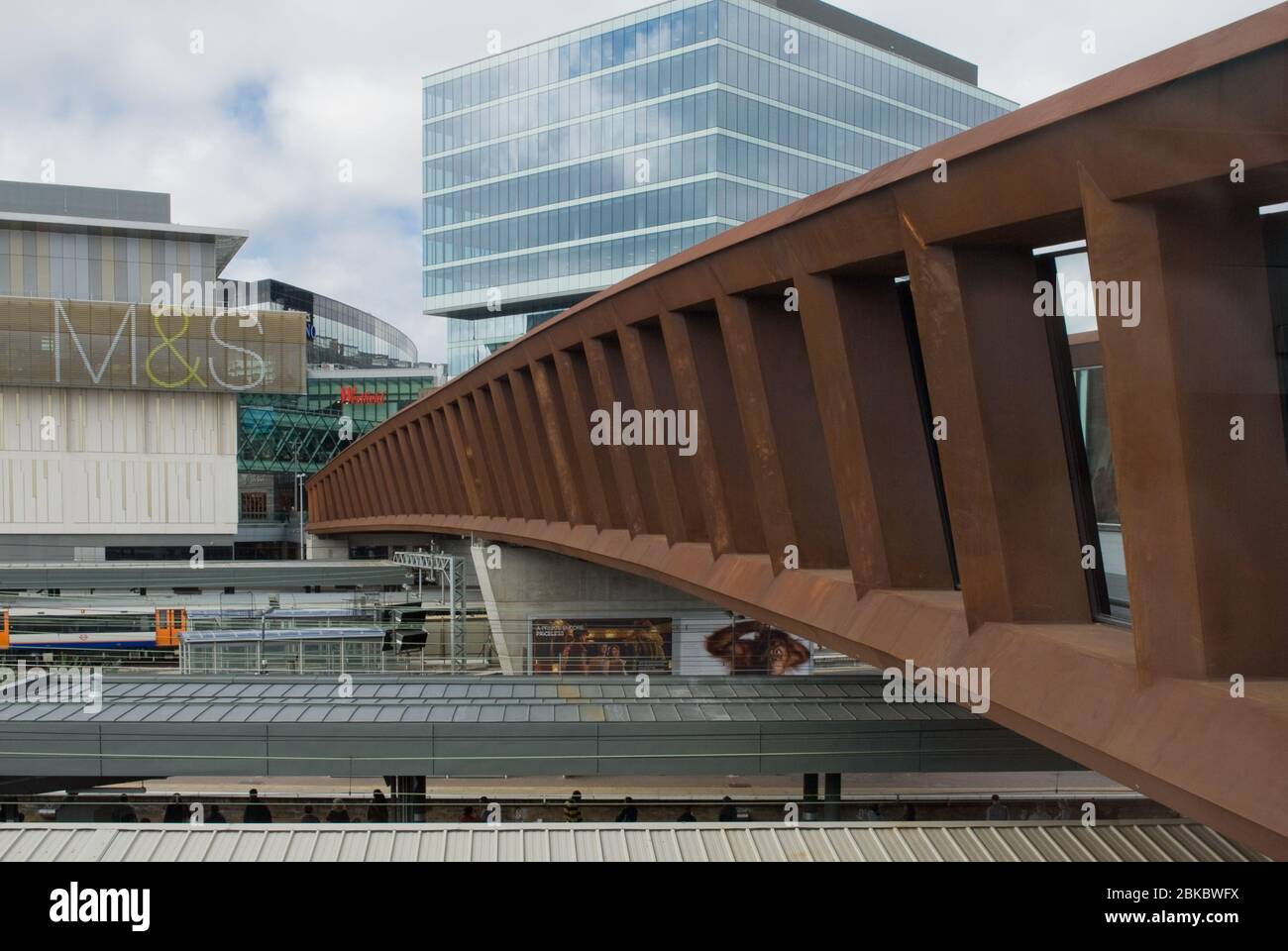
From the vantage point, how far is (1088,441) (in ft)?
24.3

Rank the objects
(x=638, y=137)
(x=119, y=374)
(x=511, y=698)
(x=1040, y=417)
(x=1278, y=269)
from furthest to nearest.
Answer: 1. (x=638, y=137)
2. (x=119, y=374)
3. (x=511, y=698)
4. (x=1040, y=417)
5. (x=1278, y=269)

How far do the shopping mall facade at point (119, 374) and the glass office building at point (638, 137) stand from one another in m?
13.3

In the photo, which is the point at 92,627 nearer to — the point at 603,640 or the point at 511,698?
the point at 603,640

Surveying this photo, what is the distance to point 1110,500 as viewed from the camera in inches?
289

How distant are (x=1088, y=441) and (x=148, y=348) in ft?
206

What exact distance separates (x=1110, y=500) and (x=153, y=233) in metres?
67.2

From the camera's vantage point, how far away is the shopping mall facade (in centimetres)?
6056

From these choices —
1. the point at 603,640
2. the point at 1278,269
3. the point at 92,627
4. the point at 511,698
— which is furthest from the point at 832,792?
the point at 92,627

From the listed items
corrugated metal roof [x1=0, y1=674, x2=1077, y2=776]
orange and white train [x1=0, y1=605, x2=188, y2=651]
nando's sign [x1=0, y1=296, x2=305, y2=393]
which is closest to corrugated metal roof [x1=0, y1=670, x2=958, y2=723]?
corrugated metal roof [x1=0, y1=674, x2=1077, y2=776]

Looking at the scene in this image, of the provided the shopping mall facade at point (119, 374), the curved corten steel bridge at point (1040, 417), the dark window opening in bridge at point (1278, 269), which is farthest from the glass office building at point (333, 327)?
the dark window opening in bridge at point (1278, 269)
